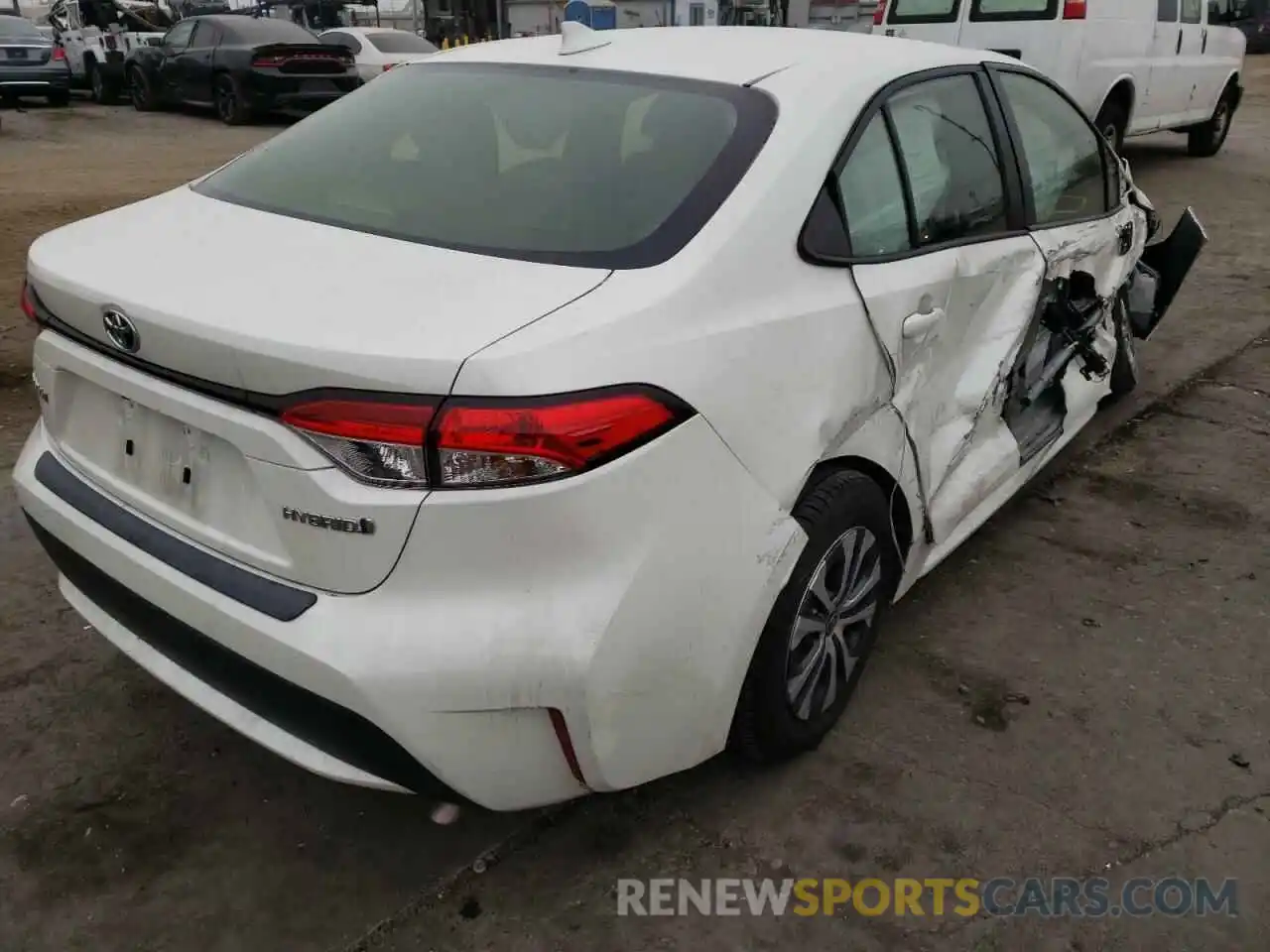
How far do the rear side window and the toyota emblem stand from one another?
827cm

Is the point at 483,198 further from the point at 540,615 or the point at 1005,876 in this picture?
the point at 1005,876

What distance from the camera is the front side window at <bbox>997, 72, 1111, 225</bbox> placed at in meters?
3.18

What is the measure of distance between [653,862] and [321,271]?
1377 mm

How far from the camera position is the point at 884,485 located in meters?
2.49

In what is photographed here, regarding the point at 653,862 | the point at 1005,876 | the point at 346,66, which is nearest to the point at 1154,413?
the point at 1005,876

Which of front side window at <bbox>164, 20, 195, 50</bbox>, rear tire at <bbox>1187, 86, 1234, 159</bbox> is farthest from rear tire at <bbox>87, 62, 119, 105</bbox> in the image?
rear tire at <bbox>1187, 86, 1234, 159</bbox>

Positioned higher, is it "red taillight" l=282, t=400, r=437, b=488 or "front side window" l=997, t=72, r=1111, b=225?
"front side window" l=997, t=72, r=1111, b=225

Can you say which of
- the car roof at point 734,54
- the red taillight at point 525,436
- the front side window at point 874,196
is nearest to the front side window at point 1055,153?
the car roof at point 734,54

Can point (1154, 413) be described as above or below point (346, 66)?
below

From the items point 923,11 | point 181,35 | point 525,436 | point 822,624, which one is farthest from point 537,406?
point 181,35

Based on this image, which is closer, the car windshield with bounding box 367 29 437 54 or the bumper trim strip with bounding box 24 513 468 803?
the bumper trim strip with bounding box 24 513 468 803

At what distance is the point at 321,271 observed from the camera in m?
1.94

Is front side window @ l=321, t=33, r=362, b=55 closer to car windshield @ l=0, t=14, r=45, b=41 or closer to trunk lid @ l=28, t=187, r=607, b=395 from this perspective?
car windshield @ l=0, t=14, r=45, b=41

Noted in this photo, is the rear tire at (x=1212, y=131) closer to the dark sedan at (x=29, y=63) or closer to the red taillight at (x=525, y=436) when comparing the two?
the red taillight at (x=525, y=436)
